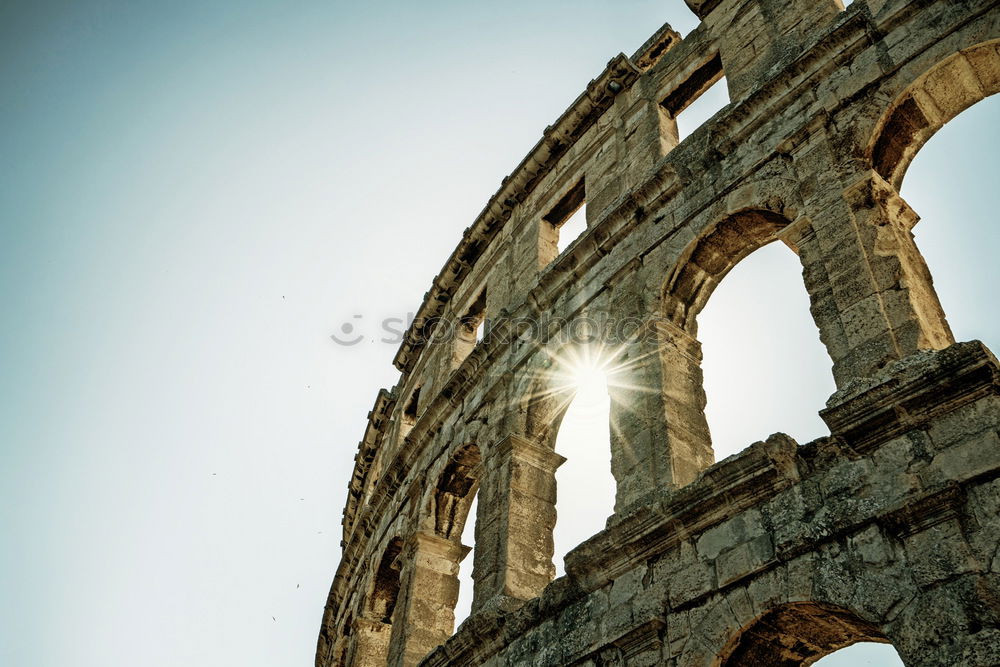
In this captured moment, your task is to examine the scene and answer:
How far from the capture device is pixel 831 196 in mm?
6117

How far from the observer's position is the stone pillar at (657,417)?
240 inches

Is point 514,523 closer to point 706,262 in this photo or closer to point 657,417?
point 657,417

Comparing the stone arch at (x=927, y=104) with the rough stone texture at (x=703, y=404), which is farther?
the stone arch at (x=927, y=104)

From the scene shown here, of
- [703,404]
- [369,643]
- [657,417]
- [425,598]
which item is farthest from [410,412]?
[657,417]

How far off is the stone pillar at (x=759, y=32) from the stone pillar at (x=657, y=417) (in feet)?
8.68

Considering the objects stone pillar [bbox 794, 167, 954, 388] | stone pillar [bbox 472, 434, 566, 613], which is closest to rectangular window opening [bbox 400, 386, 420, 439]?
stone pillar [bbox 472, 434, 566, 613]

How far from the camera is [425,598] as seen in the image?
8617 millimetres

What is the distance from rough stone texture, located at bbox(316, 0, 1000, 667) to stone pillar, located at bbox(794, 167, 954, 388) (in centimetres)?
2

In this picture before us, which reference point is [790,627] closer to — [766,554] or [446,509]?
[766,554]

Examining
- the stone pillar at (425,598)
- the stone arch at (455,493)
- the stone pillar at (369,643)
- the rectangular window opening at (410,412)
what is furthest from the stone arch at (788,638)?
the rectangular window opening at (410,412)

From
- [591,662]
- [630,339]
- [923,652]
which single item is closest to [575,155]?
[630,339]

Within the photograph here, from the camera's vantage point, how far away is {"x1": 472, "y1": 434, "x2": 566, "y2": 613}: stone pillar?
7074 millimetres

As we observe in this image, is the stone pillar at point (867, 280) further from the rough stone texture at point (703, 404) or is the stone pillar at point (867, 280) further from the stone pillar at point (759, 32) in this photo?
the stone pillar at point (759, 32)

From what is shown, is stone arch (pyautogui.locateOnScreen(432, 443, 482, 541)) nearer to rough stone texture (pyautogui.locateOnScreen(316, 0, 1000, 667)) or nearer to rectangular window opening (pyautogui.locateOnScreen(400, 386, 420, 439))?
rough stone texture (pyautogui.locateOnScreen(316, 0, 1000, 667))
